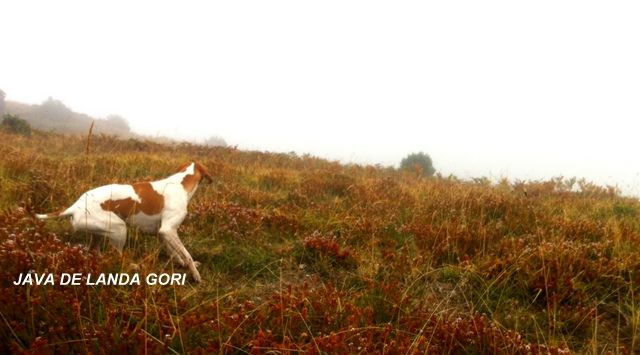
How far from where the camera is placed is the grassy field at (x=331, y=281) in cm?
241

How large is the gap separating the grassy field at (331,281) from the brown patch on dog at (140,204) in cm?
26

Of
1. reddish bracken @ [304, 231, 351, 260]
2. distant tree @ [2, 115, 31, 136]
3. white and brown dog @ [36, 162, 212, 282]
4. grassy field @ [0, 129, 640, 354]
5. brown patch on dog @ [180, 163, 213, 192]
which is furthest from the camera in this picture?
distant tree @ [2, 115, 31, 136]

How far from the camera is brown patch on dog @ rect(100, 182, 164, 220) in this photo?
11.9 feet

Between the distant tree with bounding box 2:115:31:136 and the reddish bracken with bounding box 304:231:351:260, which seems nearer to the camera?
the reddish bracken with bounding box 304:231:351:260

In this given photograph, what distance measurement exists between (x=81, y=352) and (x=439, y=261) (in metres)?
3.25

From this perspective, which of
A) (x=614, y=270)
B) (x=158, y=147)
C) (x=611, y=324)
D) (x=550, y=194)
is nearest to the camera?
(x=611, y=324)

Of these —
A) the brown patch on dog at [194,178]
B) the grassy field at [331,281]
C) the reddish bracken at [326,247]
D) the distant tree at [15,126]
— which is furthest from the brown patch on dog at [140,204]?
the distant tree at [15,126]

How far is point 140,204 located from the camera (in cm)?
376

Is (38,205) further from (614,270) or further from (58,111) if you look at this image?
(58,111)

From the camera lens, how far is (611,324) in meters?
3.28

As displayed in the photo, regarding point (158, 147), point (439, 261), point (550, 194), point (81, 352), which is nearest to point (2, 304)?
point (81, 352)

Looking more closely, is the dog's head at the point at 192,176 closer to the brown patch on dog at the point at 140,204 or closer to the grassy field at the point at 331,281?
the brown patch on dog at the point at 140,204

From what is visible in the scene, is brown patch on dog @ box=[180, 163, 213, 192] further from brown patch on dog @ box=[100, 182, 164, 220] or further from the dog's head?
brown patch on dog @ box=[100, 182, 164, 220]

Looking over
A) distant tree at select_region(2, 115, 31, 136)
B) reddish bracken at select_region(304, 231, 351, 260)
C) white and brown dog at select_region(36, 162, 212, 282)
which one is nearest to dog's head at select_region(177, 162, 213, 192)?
white and brown dog at select_region(36, 162, 212, 282)
